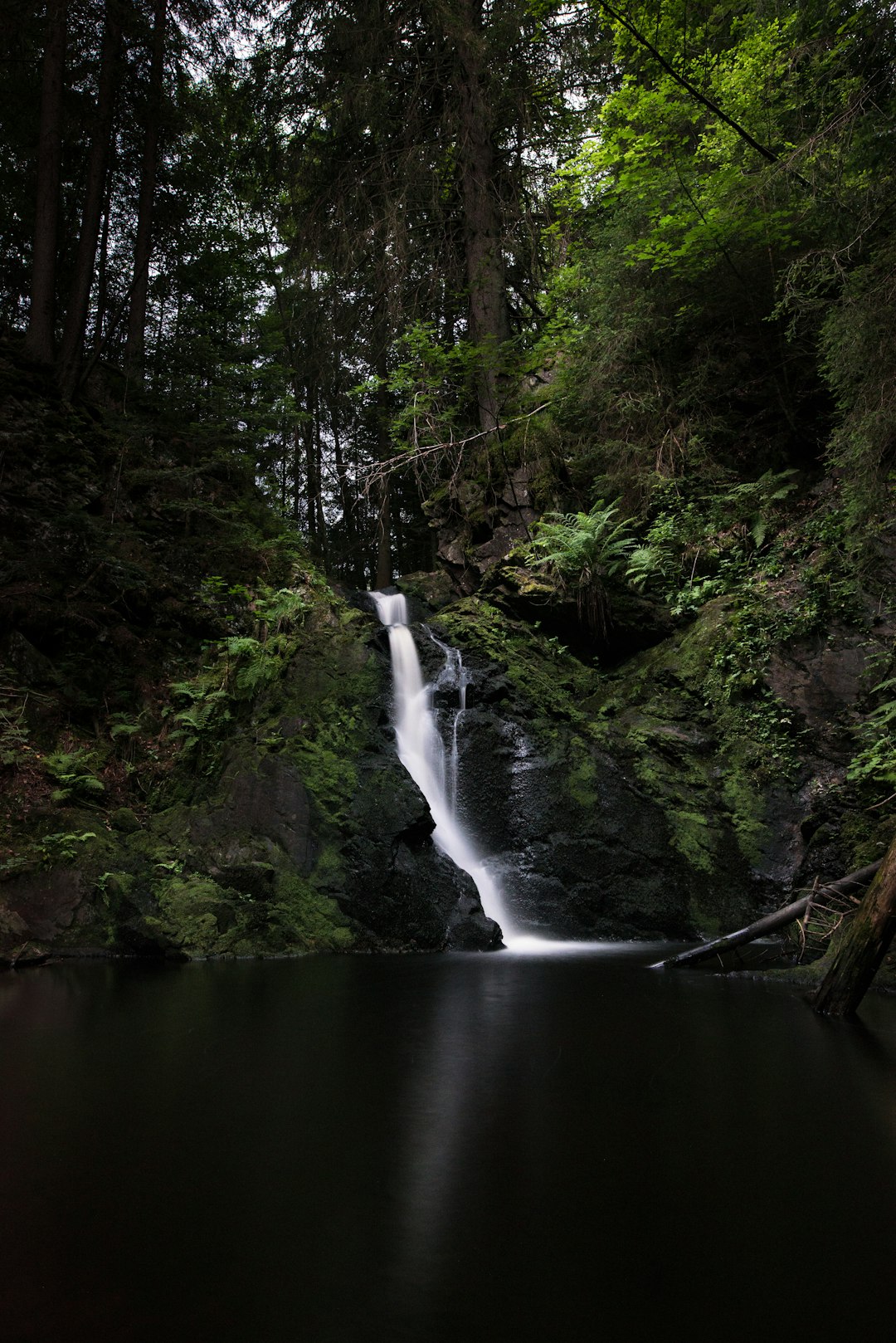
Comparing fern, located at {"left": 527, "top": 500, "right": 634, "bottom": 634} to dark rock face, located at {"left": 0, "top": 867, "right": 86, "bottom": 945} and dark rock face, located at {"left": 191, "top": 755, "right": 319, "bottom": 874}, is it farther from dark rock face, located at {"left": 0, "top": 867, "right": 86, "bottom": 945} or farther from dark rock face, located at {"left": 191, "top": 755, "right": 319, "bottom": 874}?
dark rock face, located at {"left": 0, "top": 867, "right": 86, "bottom": 945}

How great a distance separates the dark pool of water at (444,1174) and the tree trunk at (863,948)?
246 millimetres

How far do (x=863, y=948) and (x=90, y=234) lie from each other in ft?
48.7

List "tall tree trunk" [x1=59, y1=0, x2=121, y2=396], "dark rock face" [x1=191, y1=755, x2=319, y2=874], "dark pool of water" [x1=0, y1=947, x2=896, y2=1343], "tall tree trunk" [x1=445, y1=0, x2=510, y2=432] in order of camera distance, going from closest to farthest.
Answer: "dark pool of water" [x1=0, y1=947, x2=896, y2=1343] → "dark rock face" [x1=191, y1=755, x2=319, y2=874] → "tall tree trunk" [x1=59, y1=0, x2=121, y2=396] → "tall tree trunk" [x1=445, y1=0, x2=510, y2=432]

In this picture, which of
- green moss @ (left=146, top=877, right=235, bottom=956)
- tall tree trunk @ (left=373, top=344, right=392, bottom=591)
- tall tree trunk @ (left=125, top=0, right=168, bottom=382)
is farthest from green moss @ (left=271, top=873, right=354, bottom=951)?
tall tree trunk @ (left=125, top=0, right=168, bottom=382)

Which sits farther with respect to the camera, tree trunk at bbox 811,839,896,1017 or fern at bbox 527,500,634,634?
fern at bbox 527,500,634,634

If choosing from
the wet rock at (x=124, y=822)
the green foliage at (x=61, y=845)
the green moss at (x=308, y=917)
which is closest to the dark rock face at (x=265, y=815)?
the green moss at (x=308, y=917)

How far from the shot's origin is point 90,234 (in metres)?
12.8

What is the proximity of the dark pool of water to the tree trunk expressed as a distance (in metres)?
0.25

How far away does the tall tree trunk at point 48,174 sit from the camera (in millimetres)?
12422

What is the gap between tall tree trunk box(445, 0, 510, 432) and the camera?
13.9 metres

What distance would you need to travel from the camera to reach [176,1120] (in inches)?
122

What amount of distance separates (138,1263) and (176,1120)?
3.59 ft

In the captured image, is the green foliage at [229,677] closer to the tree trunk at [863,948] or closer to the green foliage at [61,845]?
the green foliage at [61,845]

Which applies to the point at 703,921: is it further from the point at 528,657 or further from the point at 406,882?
the point at 528,657
